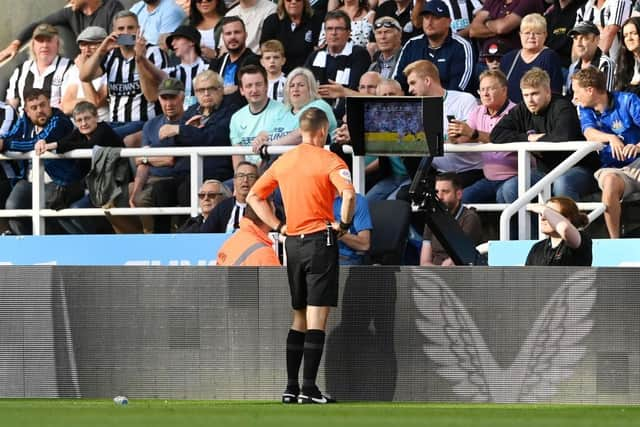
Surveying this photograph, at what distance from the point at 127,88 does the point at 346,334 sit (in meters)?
6.60

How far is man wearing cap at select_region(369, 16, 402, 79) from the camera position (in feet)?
50.0

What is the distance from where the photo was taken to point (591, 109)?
13.0 meters

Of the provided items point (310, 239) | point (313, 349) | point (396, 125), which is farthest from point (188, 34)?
point (313, 349)

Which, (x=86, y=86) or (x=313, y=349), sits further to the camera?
(x=86, y=86)

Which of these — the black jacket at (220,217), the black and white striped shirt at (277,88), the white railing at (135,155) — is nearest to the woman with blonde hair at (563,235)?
the white railing at (135,155)

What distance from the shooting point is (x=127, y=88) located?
1692 cm

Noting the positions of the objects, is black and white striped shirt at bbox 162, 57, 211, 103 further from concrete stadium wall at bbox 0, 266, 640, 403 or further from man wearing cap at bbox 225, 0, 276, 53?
concrete stadium wall at bbox 0, 266, 640, 403

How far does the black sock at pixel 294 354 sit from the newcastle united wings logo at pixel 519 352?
90 cm

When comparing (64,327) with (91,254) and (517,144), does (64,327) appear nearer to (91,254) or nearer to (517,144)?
(91,254)

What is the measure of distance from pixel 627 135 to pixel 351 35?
393 centimetres

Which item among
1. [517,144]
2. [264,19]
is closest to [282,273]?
[517,144]

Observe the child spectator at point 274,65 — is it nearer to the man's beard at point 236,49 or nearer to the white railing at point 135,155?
the man's beard at point 236,49

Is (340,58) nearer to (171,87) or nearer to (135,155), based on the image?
(171,87)

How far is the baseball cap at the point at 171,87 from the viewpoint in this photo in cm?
1572
